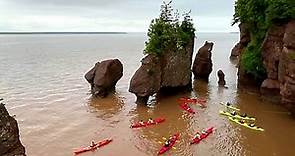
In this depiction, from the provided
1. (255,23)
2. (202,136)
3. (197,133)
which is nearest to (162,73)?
(197,133)

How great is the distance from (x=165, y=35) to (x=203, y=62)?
1490 centimetres

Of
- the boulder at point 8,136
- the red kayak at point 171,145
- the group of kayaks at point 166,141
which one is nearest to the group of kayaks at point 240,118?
the group of kayaks at point 166,141

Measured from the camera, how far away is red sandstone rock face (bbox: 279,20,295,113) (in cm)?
2931

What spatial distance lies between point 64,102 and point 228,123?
1891 cm

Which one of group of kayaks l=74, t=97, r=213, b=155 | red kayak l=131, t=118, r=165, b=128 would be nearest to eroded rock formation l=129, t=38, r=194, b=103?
group of kayaks l=74, t=97, r=213, b=155

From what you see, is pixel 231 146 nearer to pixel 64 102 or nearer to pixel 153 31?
pixel 153 31

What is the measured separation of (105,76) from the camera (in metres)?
42.8

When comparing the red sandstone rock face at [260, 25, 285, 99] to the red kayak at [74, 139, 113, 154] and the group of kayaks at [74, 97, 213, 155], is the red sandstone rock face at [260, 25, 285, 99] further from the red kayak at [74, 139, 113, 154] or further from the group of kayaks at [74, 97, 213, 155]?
the red kayak at [74, 139, 113, 154]

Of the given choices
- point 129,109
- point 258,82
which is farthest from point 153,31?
point 258,82

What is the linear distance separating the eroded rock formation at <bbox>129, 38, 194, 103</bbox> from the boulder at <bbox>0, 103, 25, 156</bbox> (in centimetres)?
2609

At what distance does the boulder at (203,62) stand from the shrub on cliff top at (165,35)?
26.4ft

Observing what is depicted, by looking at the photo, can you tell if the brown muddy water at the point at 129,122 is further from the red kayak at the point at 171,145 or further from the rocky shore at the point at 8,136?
the rocky shore at the point at 8,136

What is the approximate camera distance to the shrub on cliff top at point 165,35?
38.9 meters

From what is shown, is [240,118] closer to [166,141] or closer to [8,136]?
[166,141]
